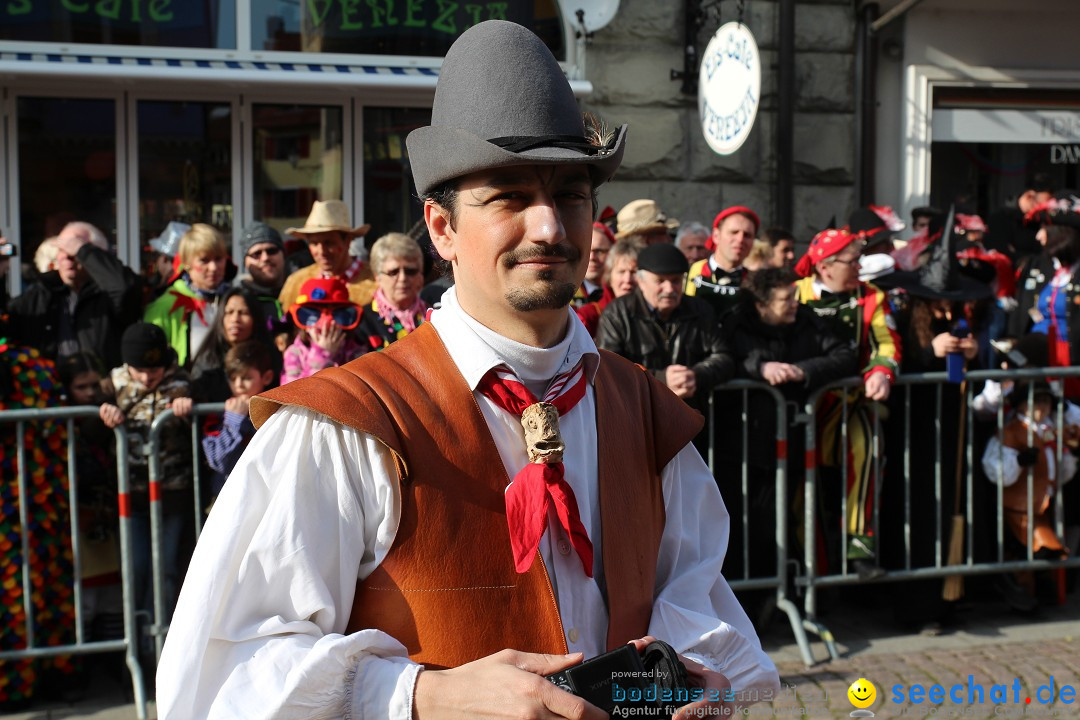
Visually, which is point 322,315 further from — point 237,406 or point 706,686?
point 706,686

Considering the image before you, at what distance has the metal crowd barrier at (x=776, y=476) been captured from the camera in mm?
5793

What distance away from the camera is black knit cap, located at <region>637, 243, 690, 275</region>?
18.7ft

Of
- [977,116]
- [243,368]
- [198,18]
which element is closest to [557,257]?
[243,368]

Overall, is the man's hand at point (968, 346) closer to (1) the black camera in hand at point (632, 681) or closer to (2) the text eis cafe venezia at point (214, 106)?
(2) the text eis cafe venezia at point (214, 106)

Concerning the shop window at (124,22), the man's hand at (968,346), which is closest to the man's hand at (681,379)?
the man's hand at (968,346)

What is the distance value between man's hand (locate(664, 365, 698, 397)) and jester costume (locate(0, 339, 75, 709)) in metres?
2.77

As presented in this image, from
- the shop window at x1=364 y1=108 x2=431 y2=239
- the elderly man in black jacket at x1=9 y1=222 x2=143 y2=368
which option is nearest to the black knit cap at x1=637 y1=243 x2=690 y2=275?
the elderly man in black jacket at x1=9 y1=222 x2=143 y2=368

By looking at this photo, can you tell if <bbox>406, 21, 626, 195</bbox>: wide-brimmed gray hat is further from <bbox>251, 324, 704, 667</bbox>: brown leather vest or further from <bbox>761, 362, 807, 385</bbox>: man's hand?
<bbox>761, 362, 807, 385</bbox>: man's hand

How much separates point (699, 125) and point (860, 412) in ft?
13.5

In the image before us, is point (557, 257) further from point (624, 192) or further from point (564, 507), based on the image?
point (624, 192)

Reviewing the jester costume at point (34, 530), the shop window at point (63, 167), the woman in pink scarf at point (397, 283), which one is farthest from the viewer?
the shop window at point (63, 167)

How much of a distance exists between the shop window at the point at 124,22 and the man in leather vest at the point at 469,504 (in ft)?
23.2

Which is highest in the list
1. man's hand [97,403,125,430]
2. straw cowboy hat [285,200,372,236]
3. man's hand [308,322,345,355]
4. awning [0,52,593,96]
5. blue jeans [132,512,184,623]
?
awning [0,52,593,96]

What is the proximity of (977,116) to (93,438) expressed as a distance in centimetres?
833
